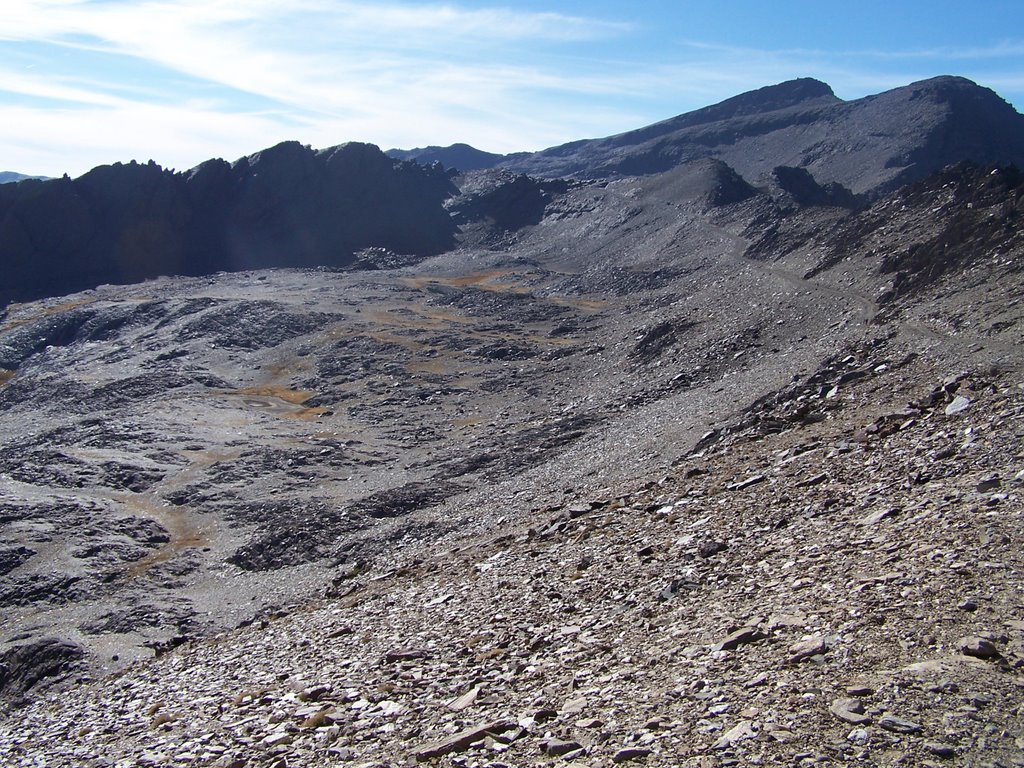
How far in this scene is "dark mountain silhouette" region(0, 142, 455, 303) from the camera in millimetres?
112438

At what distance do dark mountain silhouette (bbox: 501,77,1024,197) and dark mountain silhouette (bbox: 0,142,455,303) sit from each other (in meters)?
56.2

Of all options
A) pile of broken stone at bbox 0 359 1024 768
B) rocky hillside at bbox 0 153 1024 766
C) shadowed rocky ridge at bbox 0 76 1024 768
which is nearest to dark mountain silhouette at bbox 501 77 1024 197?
shadowed rocky ridge at bbox 0 76 1024 768

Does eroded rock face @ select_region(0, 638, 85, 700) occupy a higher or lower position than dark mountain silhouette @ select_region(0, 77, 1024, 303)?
lower

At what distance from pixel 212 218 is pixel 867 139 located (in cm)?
10605

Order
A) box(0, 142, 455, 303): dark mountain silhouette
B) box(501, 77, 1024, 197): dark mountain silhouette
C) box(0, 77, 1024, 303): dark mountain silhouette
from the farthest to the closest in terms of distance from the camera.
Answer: box(501, 77, 1024, 197): dark mountain silhouette < box(0, 142, 455, 303): dark mountain silhouette < box(0, 77, 1024, 303): dark mountain silhouette

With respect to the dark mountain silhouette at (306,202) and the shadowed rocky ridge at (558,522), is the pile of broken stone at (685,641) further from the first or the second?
the dark mountain silhouette at (306,202)

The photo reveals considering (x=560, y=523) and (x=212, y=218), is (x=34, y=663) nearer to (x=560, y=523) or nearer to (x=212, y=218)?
(x=560, y=523)

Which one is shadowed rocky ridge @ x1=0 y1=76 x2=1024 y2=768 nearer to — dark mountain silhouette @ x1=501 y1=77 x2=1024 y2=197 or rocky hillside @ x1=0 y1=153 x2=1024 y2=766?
rocky hillside @ x1=0 y1=153 x2=1024 y2=766

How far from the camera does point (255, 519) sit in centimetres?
3756

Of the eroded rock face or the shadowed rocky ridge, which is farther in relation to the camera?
the eroded rock face

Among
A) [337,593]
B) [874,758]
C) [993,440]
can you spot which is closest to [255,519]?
[337,593]

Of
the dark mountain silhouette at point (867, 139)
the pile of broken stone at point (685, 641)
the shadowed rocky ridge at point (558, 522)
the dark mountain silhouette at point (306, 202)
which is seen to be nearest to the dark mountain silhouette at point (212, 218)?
the dark mountain silhouette at point (306, 202)

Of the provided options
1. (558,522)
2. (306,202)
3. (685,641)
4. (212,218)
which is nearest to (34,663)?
(558,522)

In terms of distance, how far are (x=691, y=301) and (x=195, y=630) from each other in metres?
41.8
